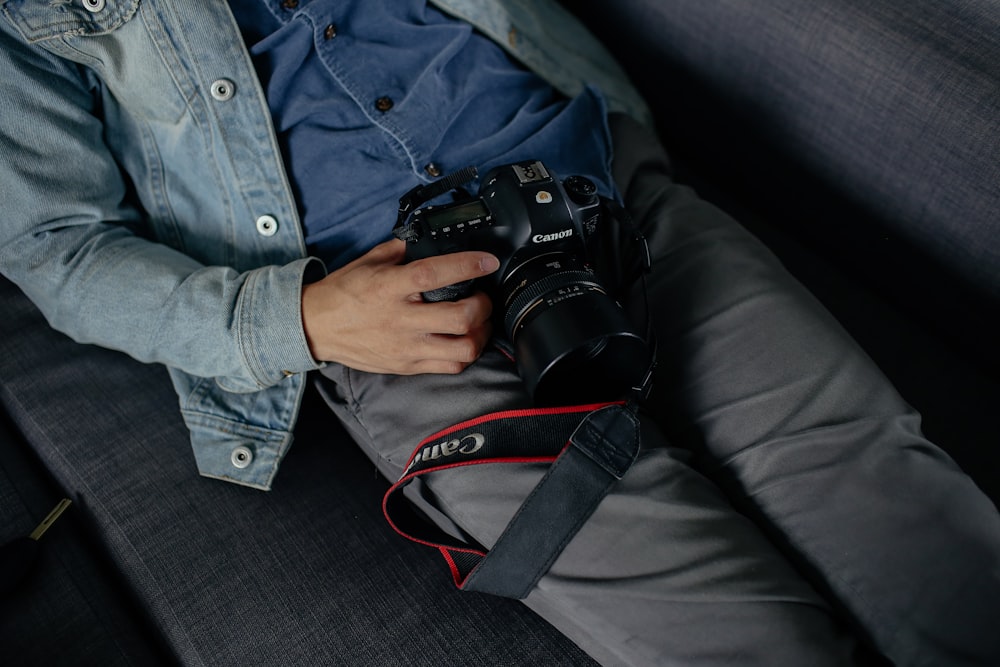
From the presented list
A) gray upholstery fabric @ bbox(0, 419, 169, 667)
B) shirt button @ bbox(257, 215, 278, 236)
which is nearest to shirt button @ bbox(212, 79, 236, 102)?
shirt button @ bbox(257, 215, 278, 236)

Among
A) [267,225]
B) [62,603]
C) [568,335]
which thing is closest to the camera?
[568,335]

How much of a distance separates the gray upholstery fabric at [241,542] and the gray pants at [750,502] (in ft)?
0.21

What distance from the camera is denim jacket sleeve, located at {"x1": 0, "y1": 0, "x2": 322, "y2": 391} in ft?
2.26

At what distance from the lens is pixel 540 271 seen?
25.2 inches

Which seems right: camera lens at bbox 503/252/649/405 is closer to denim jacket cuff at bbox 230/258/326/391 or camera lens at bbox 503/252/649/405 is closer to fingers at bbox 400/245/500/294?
fingers at bbox 400/245/500/294

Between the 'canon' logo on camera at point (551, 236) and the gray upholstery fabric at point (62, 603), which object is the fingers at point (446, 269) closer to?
the 'canon' logo on camera at point (551, 236)

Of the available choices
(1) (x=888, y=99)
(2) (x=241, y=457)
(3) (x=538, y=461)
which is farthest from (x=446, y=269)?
(1) (x=888, y=99)

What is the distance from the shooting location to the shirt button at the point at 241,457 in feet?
2.51

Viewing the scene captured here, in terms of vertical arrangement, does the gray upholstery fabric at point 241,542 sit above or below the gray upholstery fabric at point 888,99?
below

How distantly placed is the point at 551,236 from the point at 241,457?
16.7 inches

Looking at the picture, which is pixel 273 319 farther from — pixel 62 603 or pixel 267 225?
pixel 62 603

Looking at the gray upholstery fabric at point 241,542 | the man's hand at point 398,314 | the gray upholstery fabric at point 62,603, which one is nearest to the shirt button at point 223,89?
the man's hand at point 398,314

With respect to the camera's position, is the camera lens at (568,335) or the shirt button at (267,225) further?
the shirt button at (267,225)

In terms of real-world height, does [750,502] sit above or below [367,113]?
below
